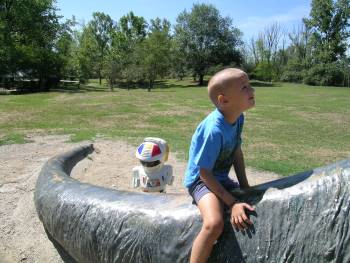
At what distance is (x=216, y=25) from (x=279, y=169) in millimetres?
51119

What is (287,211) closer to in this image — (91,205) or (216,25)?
(91,205)

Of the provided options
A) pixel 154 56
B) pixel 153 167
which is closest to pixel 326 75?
pixel 154 56

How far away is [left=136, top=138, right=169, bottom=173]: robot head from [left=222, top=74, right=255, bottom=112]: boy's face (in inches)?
88.2

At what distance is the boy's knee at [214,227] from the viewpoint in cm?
247

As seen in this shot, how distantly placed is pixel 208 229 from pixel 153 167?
2383 mm

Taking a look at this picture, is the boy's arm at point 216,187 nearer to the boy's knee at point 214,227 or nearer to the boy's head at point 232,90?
the boy's knee at point 214,227

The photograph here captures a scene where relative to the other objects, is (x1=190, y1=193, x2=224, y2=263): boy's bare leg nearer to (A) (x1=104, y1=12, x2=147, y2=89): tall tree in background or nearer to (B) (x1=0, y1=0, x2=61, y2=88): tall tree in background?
(B) (x1=0, y1=0, x2=61, y2=88): tall tree in background

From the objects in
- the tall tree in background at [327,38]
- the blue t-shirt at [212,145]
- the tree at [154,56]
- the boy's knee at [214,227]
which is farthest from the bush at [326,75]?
the boy's knee at [214,227]

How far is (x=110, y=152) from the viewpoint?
29.9ft

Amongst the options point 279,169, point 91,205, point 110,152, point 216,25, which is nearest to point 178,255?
point 91,205

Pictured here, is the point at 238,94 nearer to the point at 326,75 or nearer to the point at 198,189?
the point at 198,189

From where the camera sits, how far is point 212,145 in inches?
102

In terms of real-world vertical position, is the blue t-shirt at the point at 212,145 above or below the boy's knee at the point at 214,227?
above

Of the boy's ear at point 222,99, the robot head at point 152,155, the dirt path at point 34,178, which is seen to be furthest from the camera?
the robot head at point 152,155
